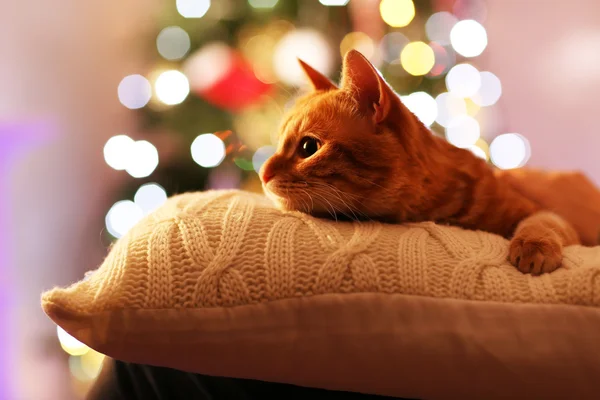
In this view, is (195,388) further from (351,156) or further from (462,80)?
(462,80)

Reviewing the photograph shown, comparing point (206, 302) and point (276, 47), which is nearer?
point (206, 302)

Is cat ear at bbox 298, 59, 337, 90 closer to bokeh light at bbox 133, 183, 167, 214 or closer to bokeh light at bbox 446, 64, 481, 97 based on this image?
bokeh light at bbox 133, 183, 167, 214

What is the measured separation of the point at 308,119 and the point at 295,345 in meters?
0.54

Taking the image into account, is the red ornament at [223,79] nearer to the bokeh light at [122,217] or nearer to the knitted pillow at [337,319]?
the bokeh light at [122,217]

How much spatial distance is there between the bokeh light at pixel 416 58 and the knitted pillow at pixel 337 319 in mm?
1743

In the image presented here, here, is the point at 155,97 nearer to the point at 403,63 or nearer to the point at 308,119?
the point at 403,63

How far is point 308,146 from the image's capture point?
1.04 metres

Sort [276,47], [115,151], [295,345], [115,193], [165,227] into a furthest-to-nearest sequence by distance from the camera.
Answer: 1. [115,193]
2. [115,151]
3. [276,47]
4. [165,227]
5. [295,345]

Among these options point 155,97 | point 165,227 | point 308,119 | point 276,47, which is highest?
point 276,47

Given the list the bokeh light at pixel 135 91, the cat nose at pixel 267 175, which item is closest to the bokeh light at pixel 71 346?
the bokeh light at pixel 135 91

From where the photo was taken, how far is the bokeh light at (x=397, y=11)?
2.25 metres

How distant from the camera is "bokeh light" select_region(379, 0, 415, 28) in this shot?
7.39 feet

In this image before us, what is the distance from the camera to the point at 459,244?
0.79m

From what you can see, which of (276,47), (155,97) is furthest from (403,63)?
(155,97)
